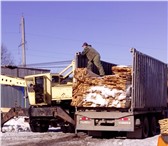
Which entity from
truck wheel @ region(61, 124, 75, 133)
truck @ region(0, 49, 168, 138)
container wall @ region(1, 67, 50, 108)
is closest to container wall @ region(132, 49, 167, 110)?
truck @ region(0, 49, 168, 138)

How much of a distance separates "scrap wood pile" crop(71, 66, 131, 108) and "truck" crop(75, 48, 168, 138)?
0.87ft

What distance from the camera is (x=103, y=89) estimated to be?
13836 millimetres

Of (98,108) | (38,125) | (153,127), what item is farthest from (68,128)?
(153,127)

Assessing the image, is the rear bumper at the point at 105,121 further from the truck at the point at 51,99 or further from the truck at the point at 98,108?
the truck at the point at 51,99

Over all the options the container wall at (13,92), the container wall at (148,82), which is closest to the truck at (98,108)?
the container wall at (148,82)

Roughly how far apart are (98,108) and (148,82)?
2591 mm

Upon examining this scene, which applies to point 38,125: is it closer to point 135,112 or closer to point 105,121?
point 105,121

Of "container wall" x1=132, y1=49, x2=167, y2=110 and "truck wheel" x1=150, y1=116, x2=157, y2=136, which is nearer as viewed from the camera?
"container wall" x1=132, y1=49, x2=167, y2=110

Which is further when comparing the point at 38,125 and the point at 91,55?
the point at 38,125

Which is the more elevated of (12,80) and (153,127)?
(12,80)

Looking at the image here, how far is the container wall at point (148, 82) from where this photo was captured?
1401 cm

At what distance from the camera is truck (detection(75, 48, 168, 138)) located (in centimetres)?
1384

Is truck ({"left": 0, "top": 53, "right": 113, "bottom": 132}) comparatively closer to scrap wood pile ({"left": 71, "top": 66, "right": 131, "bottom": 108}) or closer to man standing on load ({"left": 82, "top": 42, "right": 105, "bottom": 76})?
man standing on load ({"left": 82, "top": 42, "right": 105, "bottom": 76})

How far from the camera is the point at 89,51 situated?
15773mm
